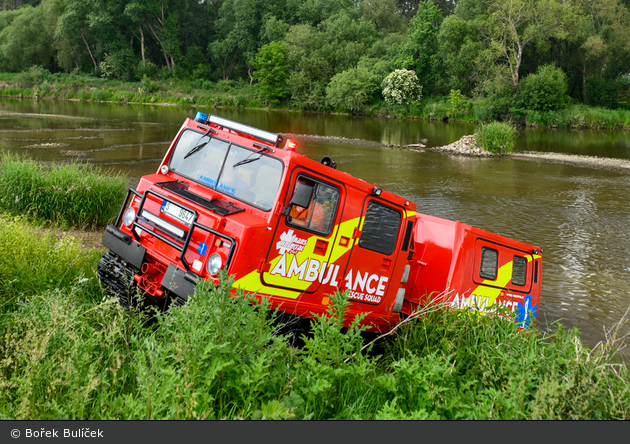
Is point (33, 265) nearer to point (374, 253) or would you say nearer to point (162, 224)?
point (162, 224)

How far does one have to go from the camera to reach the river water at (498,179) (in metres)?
11.7

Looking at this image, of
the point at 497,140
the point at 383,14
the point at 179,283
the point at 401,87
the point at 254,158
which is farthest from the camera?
the point at 383,14

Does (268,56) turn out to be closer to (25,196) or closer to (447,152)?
(447,152)

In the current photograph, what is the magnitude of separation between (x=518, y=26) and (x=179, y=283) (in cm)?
5608

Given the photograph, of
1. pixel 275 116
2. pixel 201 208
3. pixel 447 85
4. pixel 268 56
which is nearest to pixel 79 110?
pixel 275 116

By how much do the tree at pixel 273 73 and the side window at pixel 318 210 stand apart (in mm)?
58055

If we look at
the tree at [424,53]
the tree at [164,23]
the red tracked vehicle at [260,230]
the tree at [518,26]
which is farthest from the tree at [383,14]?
the red tracked vehicle at [260,230]

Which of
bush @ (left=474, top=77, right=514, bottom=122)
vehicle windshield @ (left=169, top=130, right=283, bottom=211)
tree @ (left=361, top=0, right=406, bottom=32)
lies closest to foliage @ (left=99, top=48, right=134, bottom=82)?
tree @ (left=361, top=0, right=406, bottom=32)

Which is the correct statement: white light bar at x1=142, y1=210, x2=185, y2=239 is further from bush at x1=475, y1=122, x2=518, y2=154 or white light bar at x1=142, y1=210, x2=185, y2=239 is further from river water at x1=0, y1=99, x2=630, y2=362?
bush at x1=475, y1=122, x2=518, y2=154

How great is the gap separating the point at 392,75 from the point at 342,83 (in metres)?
5.55

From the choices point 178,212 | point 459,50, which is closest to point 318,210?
point 178,212

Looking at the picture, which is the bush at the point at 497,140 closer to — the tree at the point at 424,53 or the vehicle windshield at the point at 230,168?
the vehicle windshield at the point at 230,168

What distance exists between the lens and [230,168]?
262 inches

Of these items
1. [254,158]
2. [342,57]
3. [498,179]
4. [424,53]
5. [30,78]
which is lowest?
[498,179]
